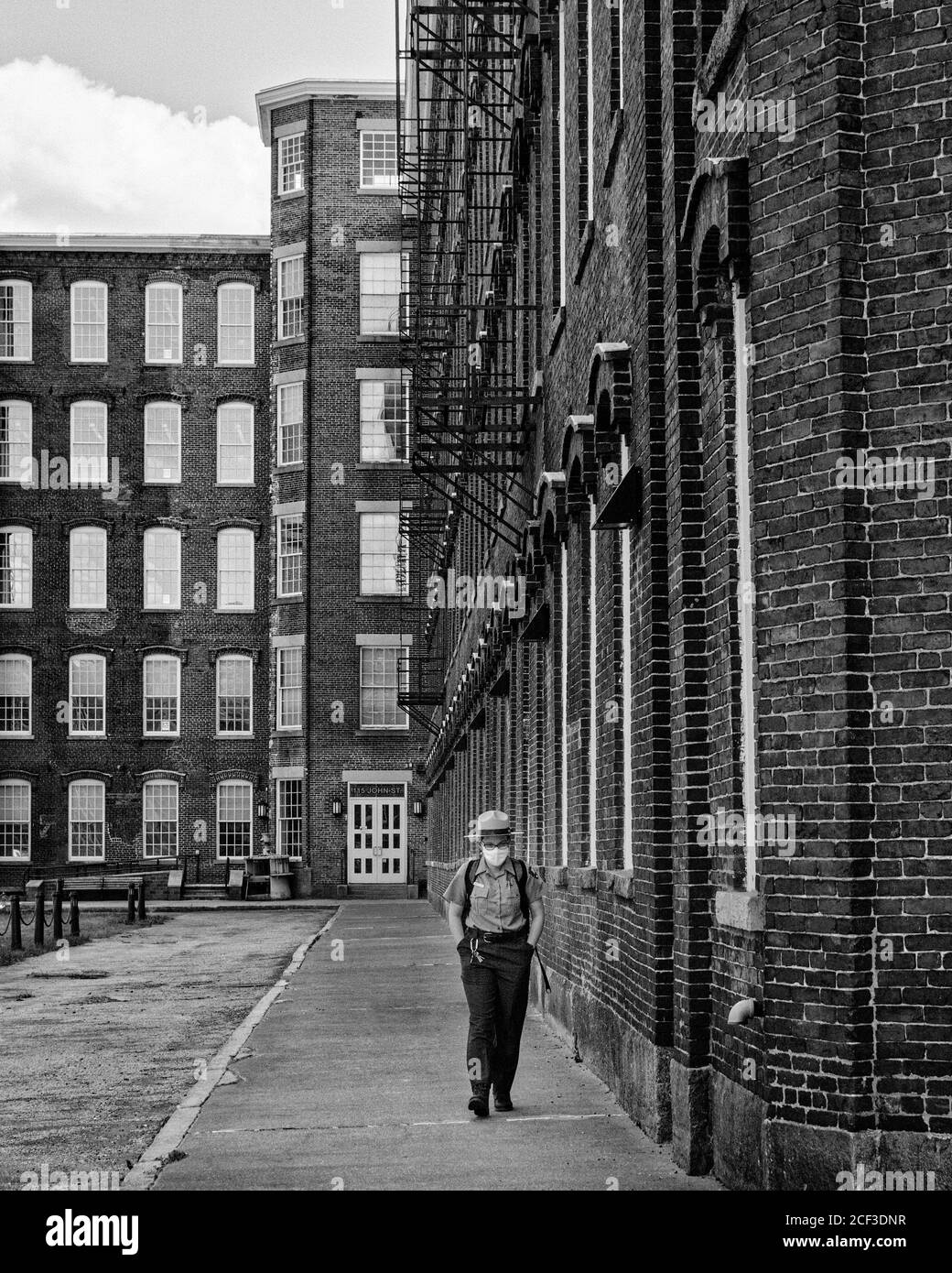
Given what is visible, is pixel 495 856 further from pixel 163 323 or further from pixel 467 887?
pixel 163 323

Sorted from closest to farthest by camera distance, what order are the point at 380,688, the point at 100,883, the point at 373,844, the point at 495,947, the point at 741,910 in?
1. the point at 741,910
2. the point at 495,947
3. the point at 100,883
4. the point at 373,844
5. the point at 380,688

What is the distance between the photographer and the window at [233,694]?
186 ft

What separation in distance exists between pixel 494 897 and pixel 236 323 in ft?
162

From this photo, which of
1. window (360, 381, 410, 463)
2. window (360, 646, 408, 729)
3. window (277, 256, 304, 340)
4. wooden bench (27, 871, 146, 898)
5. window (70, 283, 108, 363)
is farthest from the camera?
window (70, 283, 108, 363)

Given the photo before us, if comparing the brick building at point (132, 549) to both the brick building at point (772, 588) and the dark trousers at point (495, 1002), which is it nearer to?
the brick building at point (772, 588)

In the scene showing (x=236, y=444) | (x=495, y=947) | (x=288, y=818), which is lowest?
(x=288, y=818)

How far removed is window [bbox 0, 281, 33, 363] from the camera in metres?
57.8

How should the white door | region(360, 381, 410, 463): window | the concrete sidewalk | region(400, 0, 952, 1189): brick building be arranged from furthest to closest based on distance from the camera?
region(360, 381, 410, 463): window, the white door, the concrete sidewalk, region(400, 0, 952, 1189): brick building

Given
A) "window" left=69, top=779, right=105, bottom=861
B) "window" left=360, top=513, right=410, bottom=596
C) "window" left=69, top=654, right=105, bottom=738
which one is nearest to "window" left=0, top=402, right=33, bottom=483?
"window" left=69, top=654, right=105, bottom=738

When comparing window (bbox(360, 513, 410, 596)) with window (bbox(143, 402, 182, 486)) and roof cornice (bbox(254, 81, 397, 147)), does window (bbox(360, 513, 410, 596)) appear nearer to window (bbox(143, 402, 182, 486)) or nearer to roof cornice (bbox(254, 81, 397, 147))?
window (bbox(143, 402, 182, 486))

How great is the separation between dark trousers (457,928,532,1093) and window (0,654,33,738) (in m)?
48.2

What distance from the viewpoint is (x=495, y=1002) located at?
10.5 m

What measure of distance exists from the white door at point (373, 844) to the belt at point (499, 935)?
142ft

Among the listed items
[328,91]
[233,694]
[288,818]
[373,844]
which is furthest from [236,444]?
[373,844]
